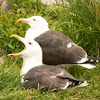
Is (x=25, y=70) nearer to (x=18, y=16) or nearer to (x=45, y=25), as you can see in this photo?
(x=45, y=25)

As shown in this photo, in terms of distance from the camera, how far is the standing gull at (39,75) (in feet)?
16.0

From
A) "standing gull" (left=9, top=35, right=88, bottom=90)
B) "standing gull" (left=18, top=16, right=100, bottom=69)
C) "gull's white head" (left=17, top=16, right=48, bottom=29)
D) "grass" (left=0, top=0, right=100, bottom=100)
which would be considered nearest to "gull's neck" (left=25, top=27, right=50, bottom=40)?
"gull's white head" (left=17, top=16, right=48, bottom=29)

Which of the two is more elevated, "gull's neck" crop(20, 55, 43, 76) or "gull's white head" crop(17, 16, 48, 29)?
"gull's white head" crop(17, 16, 48, 29)

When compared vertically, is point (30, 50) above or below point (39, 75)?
above

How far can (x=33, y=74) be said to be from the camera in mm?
4988

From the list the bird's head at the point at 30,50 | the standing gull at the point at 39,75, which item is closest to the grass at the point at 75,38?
the standing gull at the point at 39,75

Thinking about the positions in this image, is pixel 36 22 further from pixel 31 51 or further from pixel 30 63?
pixel 30 63

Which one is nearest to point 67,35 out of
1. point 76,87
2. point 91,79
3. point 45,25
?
point 45,25

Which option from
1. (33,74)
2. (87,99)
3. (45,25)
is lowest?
(87,99)

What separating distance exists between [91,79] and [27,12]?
3.17 metres

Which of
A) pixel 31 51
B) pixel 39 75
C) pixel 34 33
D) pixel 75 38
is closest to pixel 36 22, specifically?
pixel 34 33

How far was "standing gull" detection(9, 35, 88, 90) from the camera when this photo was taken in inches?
193

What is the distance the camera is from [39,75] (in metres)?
4.95

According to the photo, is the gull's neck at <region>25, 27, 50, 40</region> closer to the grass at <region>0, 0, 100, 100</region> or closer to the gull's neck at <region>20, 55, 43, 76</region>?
the grass at <region>0, 0, 100, 100</region>
